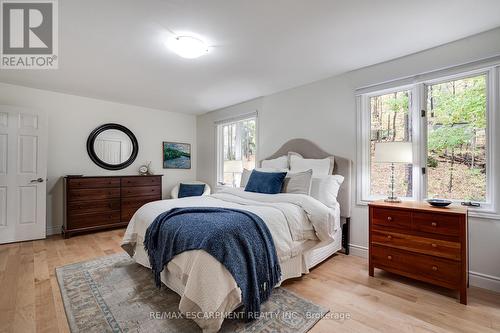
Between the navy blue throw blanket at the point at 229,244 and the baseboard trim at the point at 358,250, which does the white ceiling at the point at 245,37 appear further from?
the baseboard trim at the point at 358,250

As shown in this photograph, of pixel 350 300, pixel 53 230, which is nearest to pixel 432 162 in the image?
pixel 350 300

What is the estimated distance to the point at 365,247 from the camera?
9.51ft

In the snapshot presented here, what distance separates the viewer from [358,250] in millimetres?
2947

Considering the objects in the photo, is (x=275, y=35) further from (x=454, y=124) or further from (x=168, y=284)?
(x=168, y=284)

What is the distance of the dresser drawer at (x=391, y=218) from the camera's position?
221 cm

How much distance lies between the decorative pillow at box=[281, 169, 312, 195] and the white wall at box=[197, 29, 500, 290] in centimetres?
73

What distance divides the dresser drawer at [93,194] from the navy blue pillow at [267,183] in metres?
2.56

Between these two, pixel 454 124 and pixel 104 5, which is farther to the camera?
pixel 454 124

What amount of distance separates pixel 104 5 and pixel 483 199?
376cm

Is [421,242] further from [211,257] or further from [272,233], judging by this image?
[211,257]

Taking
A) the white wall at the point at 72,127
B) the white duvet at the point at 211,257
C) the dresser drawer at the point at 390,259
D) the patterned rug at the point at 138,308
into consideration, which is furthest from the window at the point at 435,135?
the white wall at the point at 72,127

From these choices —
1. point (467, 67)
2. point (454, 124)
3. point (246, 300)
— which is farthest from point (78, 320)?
point (467, 67)

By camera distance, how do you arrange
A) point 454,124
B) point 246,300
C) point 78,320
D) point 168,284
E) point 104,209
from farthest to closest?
point 104,209 < point 454,124 < point 168,284 < point 78,320 < point 246,300

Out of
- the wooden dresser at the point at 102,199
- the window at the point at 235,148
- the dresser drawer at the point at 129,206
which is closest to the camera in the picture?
the wooden dresser at the point at 102,199
